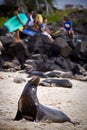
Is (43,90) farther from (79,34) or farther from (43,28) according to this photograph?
(79,34)

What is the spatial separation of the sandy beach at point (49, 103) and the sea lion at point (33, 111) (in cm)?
9

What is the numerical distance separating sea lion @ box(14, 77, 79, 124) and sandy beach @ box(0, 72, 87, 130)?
85mm

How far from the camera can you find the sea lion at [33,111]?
5855 mm

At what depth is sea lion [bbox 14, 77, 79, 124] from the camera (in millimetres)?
5855

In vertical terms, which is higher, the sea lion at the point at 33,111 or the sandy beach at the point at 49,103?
the sea lion at the point at 33,111

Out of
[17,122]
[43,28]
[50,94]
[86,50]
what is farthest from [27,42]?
[17,122]

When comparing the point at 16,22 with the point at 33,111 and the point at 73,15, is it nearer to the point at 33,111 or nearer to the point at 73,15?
the point at 33,111

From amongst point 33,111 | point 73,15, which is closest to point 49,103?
point 33,111

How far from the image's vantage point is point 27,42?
15.3 metres

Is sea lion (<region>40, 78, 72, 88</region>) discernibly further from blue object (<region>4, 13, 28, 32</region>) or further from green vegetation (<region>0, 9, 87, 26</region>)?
green vegetation (<region>0, 9, 87, 26</region>)

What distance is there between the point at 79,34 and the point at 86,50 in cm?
739

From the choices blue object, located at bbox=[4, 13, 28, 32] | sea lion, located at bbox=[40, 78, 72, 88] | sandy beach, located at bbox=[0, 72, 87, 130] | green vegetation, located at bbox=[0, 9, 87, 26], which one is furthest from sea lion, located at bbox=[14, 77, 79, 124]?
green vegetation, located at bbox=[0, 9, 87, 26]

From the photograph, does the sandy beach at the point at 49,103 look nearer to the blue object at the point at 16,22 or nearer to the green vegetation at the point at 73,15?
the blue object at the point at 16,22

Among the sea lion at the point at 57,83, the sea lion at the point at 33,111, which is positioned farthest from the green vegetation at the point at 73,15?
the sea lion at the point at 33,111
